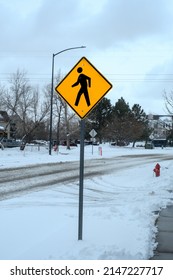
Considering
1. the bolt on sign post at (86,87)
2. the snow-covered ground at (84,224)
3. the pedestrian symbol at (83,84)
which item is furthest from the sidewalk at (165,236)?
the pedestrian symbol at (83,84)

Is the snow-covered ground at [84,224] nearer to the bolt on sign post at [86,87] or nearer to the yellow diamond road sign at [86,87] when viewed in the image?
the bolt on sign post at [86,87]

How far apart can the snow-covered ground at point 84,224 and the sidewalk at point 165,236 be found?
0.15 m

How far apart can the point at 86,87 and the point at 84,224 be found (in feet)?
10.1

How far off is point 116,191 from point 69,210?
16.2 ft

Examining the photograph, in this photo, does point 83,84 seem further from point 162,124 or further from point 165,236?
point 162,124

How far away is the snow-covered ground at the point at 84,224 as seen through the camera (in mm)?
6777

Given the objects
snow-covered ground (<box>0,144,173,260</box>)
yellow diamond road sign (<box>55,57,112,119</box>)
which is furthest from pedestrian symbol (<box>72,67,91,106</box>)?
snow-covered ground (<box>0,144,173,260</box>)

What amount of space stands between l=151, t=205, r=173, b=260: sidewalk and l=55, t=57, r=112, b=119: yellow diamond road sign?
8.48 ft

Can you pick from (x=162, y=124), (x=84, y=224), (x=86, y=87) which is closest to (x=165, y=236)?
(x=84, y=224)

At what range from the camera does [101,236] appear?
786cm

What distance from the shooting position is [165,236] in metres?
8.13

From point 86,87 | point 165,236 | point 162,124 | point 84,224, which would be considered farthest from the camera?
point 162,124

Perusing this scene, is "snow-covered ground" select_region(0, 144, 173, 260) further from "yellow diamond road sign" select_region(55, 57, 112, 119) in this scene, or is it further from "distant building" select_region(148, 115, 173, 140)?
"distant building" select_region(148, 115, 173, 140)
